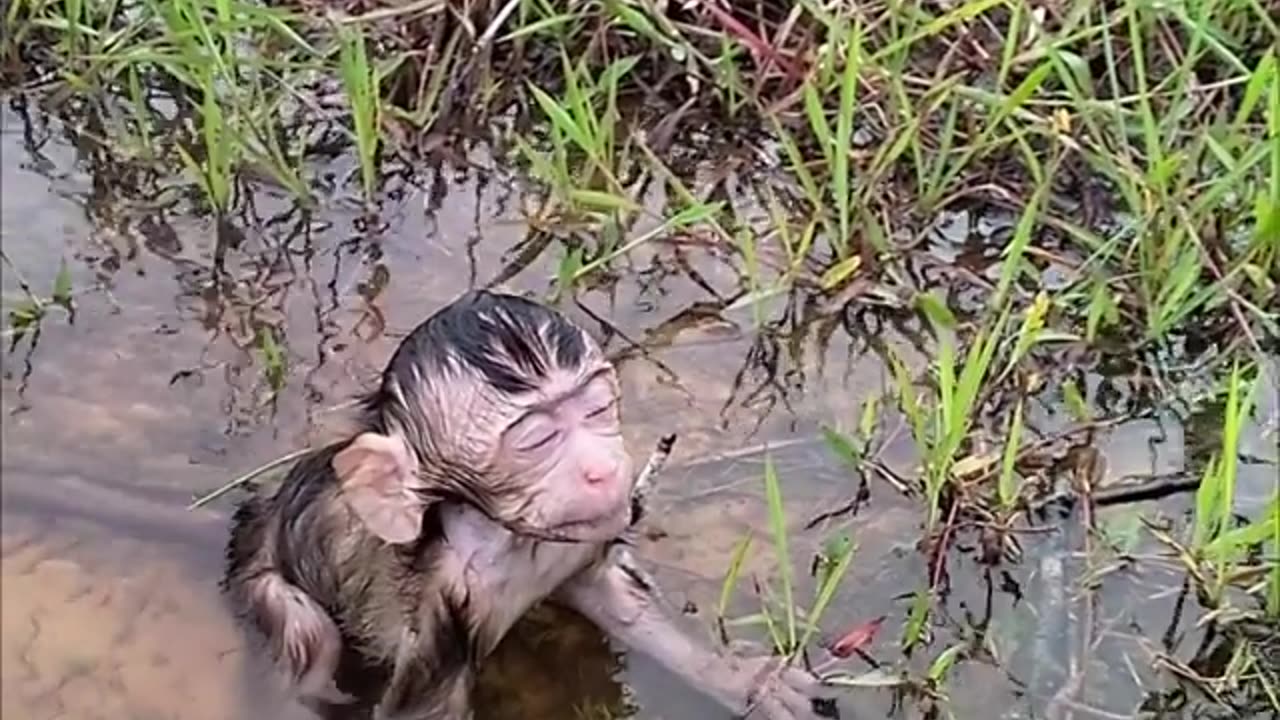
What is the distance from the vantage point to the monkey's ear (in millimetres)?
4062

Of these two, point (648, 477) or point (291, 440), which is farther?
point (291, 440)

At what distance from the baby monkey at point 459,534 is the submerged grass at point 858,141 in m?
0.25

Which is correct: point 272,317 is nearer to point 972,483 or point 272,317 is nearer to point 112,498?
point 112,498

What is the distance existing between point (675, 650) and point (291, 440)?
94 cm

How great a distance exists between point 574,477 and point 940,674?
748 millimetres

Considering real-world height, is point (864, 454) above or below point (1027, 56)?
below

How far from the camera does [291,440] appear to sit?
190 inches

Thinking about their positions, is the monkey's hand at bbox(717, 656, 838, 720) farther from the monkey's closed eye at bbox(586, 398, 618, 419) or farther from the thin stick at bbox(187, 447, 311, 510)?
the thin stick at bbox(187, 447, 311, 510)

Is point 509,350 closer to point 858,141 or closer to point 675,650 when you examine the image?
point 675,650

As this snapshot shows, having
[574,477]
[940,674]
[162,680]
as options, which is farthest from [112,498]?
[940,674]

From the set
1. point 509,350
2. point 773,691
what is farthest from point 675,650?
point 509,350

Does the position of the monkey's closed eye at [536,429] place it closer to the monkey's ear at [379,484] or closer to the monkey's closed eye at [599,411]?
the monkey's closed eye at [599,411]

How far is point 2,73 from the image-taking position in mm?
5719

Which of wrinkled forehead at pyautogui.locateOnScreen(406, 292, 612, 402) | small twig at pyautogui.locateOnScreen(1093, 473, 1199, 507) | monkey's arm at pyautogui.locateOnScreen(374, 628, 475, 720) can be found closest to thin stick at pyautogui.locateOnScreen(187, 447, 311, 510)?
monkey's arm at pyautogui.locateOnScreen(374, 628, 475, 720)
